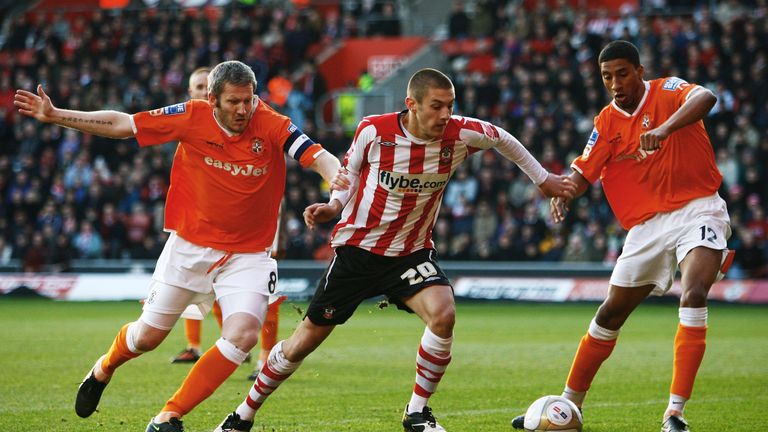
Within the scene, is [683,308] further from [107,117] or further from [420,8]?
[420,8]

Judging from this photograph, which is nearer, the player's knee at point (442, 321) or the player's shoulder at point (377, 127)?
the player's knee at point (442, 321)

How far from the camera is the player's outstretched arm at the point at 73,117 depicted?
6961mm

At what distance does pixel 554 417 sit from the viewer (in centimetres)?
725

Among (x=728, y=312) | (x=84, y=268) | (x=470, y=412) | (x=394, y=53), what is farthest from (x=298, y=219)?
(x=470, y=412)

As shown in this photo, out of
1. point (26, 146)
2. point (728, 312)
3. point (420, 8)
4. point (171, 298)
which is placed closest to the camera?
point (171, 298)

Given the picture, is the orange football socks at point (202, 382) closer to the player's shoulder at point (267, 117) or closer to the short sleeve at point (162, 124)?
the short sleeve at point (162, 124)

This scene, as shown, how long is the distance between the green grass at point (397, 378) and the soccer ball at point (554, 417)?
28 cm

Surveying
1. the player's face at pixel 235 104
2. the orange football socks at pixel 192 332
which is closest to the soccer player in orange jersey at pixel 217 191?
the player's face at pixel 235 104

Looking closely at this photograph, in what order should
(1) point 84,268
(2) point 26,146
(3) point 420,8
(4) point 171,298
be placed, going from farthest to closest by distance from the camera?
(3) point 420,8 < (2) point 26,146 < (1) point 84,268 < (4) point 171,298

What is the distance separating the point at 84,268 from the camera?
23375 millimetres

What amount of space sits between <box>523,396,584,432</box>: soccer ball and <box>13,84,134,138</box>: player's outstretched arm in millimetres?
3201

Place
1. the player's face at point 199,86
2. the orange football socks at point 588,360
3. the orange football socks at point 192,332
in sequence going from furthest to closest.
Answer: the orange football socks at point 192,332
the player's face at point 199,86
the orange football socks at point 588,360

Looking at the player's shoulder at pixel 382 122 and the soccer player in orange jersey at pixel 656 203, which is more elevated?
the player's shoulder at pixel 382 122

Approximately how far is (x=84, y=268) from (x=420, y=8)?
481 inches
